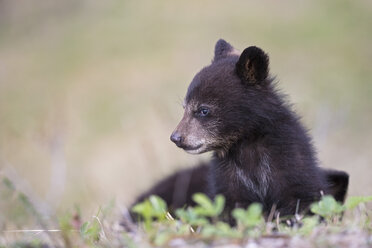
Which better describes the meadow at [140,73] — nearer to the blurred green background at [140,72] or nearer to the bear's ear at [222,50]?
the blurred green background at [140,72]

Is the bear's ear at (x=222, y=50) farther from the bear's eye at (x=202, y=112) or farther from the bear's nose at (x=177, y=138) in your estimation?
the bear's nose at (x=177, y=138)

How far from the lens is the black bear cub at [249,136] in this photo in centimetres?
609

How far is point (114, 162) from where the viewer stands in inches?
587

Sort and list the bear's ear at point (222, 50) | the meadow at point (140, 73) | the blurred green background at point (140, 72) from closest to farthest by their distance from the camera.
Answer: the bear's ear at point (222, 50)
the meadow at point (140, 73)
the blurred green background at point (140, 72)

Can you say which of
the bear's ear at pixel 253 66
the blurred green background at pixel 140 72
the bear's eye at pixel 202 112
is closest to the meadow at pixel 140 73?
the blurred green background at pixel 140 72

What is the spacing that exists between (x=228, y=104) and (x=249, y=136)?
1.31 ft

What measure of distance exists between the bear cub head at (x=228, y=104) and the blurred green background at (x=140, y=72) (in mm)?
4144

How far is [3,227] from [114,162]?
860 cm

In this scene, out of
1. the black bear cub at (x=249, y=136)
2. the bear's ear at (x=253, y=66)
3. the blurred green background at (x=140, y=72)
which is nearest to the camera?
the black bear cub at (x=249, y=136)

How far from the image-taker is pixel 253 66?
6312 millimetres

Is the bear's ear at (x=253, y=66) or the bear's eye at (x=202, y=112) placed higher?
the bear's ear at (x=253, y=66)

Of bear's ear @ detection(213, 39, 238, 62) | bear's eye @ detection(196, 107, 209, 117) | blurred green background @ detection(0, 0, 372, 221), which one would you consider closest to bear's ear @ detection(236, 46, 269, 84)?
bear's eye @ detection(196, 107, 209, 117)

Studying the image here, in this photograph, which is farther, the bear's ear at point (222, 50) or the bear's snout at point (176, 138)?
the bear's ear at point (222, 50)

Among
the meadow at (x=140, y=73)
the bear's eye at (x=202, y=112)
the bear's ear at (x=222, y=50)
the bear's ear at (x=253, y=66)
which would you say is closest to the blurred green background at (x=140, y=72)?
the meadow at (x=140, y=73)
